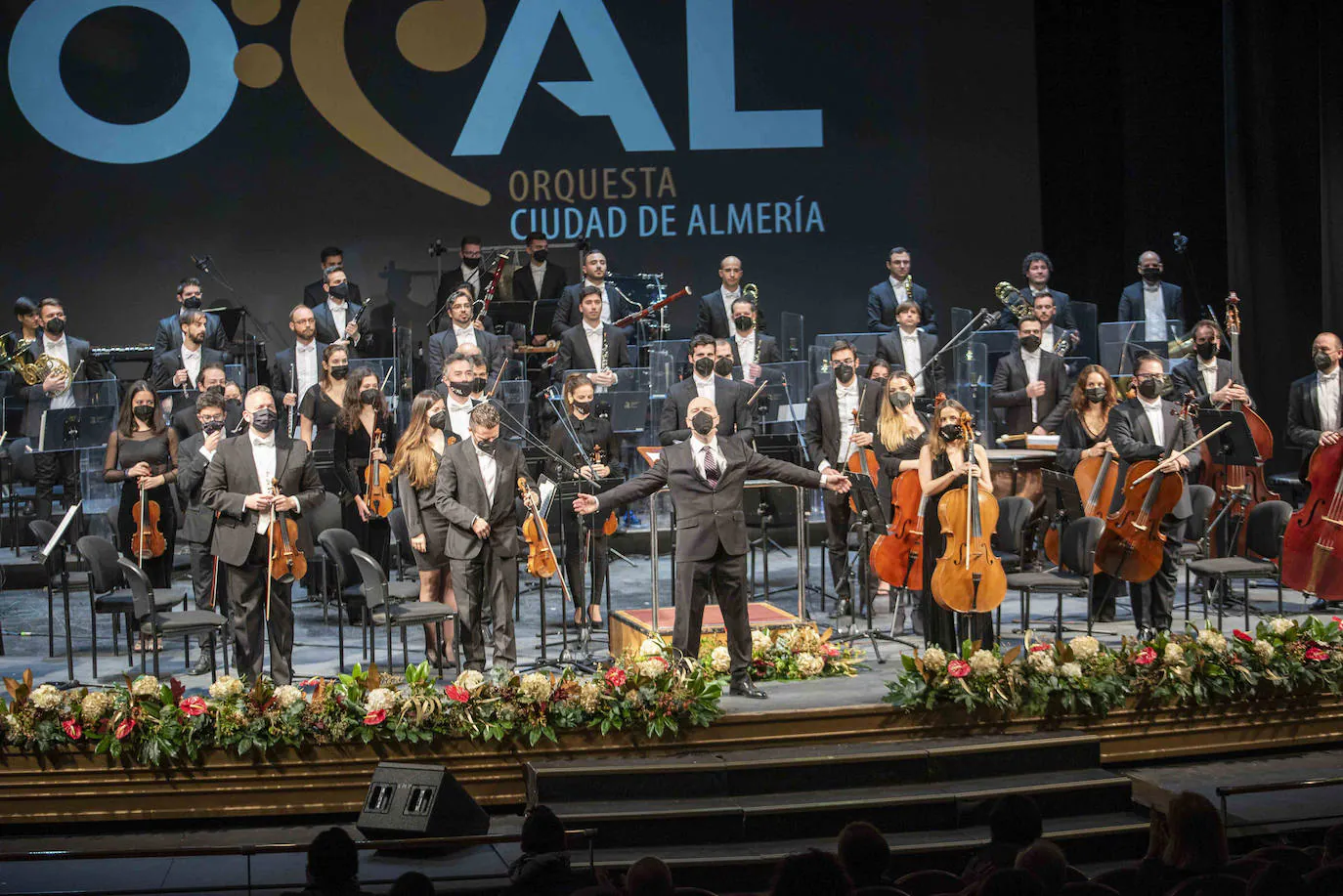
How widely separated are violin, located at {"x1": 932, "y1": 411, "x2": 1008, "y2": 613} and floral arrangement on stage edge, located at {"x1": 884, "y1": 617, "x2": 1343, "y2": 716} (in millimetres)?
254

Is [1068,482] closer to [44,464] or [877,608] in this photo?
[877,608]

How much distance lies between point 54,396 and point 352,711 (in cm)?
523

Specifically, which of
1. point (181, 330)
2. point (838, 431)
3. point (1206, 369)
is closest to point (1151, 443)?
point (838, 431)

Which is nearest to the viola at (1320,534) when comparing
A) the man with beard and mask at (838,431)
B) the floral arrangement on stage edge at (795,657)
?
the man with beard and mask at (838,431)

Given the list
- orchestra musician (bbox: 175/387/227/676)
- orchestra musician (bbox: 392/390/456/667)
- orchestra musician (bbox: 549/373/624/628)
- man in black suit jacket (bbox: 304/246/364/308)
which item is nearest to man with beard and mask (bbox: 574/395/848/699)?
orchestra musician (bbox: 392/390/456/667)

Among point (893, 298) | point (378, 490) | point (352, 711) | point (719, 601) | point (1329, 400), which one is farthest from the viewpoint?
point (893, 298)

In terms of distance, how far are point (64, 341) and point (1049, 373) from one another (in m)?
7.33

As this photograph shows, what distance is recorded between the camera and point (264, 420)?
25.4 feet

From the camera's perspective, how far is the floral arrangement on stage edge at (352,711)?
22.0ft

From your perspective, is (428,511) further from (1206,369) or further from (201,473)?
(1206,369)

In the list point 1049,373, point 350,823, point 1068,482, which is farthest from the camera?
point 1049,373

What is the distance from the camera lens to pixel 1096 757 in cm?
699

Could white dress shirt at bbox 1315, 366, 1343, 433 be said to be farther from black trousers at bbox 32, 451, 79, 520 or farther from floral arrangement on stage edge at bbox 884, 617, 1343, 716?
black trousers at bbox 32, 451, 79, 520

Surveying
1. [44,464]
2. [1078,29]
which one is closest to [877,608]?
[44,464]
